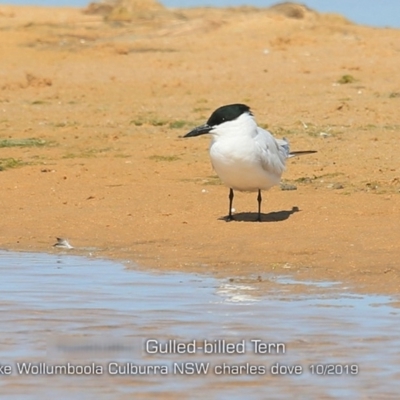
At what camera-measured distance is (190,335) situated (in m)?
6.41

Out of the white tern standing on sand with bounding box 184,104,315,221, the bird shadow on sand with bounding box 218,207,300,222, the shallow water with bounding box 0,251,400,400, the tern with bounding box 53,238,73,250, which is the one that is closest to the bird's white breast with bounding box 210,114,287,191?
the white tern standing on sand with bounding box 184,104,315,221

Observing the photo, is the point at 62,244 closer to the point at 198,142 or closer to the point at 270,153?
the point at 270,153

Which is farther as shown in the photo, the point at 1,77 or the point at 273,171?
the point at 1,77

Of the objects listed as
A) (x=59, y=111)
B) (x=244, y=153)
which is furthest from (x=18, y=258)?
(x=59, y=111)

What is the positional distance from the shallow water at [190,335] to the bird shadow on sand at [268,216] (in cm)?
196

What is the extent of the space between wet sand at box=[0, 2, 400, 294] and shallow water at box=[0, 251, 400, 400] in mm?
527

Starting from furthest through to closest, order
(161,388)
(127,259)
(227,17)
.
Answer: (227,17) < (127,259) < (161,388)

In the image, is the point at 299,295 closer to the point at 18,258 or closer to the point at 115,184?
the point at 18,258

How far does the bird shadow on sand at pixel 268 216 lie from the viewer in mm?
10211

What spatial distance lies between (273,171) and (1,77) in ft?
35.5

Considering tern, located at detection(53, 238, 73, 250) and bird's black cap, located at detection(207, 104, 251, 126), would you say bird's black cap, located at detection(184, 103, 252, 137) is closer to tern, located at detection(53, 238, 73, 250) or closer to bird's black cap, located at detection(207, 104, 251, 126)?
bird's black cap, located at detection(207, 104, 251, 126)

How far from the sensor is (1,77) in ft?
66.0

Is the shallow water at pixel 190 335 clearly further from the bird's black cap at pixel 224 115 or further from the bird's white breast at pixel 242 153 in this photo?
the bird's black cap at pixel 224 115

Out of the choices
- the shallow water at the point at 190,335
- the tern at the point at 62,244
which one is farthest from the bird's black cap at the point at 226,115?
the shallow water at the point at 190,335
